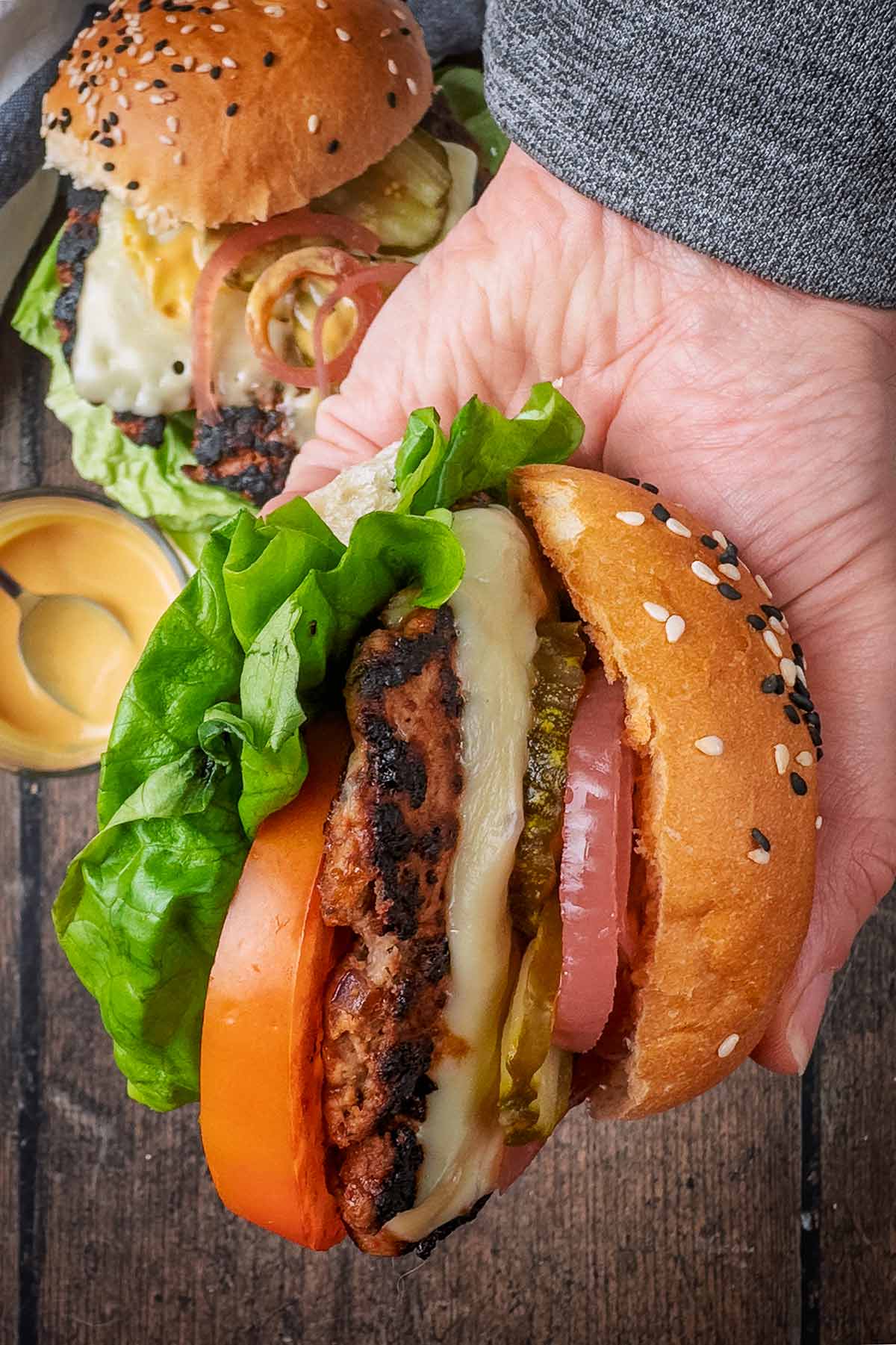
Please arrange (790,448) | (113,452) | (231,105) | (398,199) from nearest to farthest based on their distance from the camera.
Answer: (790,448) < (231,105) < (398,199) < (113,452)

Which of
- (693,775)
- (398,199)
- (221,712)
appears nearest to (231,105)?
(398,199)

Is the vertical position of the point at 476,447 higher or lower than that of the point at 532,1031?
higher

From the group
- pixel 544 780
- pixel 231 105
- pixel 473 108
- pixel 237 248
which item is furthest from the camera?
pixel 473 108

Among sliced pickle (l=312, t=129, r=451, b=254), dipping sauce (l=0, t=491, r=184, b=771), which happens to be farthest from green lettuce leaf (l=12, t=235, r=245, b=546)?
sliced pickle (l=312, t=129, r=451, b=254)

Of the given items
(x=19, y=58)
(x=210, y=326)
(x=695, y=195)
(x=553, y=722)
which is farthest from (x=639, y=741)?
(x=19, y=58)

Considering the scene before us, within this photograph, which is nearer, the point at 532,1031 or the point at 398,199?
the point at 532,1031

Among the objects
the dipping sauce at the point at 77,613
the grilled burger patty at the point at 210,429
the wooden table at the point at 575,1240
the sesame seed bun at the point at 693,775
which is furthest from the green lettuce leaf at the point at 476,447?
the wooden table at the point at 575,1240

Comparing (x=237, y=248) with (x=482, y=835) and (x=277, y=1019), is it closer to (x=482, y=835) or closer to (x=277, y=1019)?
(x=482, y=835)

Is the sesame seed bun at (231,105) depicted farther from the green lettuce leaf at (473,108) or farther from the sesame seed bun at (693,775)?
the sesame seed bun at (693,775)
